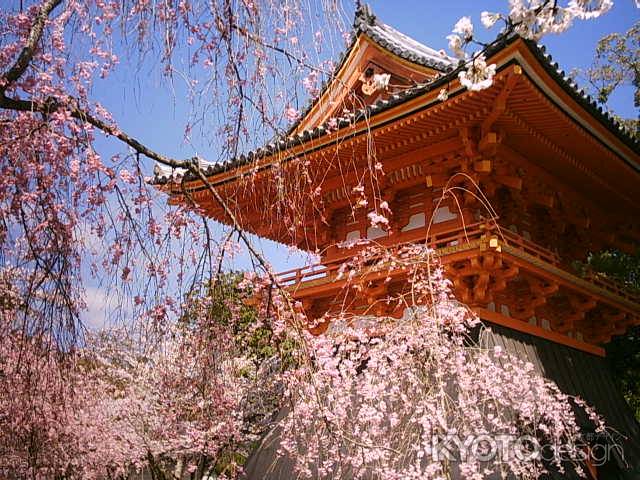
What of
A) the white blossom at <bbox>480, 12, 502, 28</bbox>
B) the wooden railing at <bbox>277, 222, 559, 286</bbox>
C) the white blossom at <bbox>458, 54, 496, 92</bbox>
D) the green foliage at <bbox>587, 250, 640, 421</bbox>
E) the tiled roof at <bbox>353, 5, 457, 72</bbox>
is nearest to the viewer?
the white blossom at <bbox>480, 12, 502, 28</bbox>

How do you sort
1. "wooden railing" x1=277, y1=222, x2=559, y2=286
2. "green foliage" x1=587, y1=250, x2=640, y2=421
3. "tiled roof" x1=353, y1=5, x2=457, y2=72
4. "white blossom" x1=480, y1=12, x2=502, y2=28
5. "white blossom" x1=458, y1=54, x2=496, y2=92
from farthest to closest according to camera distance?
"green foliage" x1=587, y1=250, x2=640, y2=421 < "tiled roof" x1=353, y1=5, x2=457, y2=72 < "wooden railing" x1=277, y1=222, x2=559, y2=286 < "white blossom" x1=458, y1=54, x2=496, y2=92 < "white blossom" x1=480, y1=12, x2=502, y2=28

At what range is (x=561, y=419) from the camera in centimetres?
655

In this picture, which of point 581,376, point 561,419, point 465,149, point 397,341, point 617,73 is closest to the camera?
point 397,341

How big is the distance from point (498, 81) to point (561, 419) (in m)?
4.07

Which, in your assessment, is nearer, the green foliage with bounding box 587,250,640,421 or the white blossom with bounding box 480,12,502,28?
the white blossom with bounding box 480,12,502,28

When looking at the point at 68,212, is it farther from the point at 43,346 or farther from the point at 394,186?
the point at 394,186

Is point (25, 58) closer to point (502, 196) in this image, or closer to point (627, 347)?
point (502, 196)

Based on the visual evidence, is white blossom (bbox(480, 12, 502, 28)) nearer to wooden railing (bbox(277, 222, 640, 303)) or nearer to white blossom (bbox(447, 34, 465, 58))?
white blossom (bbox(447, 34, 465, 58))

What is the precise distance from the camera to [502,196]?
27.8 feet

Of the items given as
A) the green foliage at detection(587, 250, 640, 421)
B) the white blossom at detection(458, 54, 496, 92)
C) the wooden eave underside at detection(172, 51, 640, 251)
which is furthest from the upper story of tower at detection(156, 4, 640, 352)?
the white blossom at detection(458, 54, 496, 92)

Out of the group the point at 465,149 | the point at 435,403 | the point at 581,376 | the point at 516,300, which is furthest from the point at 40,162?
the point at 581,376

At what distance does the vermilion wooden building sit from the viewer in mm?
6945

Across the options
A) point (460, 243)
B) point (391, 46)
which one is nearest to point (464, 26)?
point (460, 243)

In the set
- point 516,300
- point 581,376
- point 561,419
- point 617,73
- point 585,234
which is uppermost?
point 617,73
